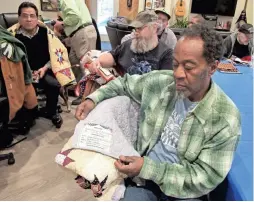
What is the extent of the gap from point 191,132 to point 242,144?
50cm

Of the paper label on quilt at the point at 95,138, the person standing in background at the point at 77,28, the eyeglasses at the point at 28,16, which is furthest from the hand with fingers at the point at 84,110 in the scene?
the person standing in background at the point at 77,28

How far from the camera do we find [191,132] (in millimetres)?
1180

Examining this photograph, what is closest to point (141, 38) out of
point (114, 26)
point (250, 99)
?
point (250, 99)

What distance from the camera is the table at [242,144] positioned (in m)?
1.21

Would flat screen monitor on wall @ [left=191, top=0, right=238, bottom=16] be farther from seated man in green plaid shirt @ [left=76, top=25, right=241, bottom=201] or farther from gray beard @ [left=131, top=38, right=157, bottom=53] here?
seated man in green plaid shirt @ [left=76, top=25, right=241, bottom=201]

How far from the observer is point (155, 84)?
4.59 ft

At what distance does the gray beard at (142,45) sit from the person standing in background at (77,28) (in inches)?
62.3

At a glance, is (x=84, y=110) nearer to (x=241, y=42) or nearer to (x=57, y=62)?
(x=57, y=62)

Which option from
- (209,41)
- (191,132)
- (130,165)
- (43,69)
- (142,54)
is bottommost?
(43,69)

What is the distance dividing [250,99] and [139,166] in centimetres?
133

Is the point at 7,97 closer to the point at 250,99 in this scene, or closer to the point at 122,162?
the point at 122,162

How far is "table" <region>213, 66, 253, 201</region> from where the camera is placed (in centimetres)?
121

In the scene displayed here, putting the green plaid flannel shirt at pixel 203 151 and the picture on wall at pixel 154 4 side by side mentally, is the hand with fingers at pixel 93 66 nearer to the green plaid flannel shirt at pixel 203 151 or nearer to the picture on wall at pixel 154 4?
the green plaid flannel shirt at pixel 203 151

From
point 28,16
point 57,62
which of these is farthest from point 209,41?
point 28,16
